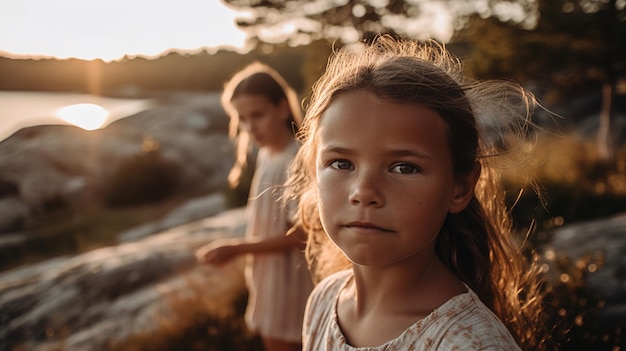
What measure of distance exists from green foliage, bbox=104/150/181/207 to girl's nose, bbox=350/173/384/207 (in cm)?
1352

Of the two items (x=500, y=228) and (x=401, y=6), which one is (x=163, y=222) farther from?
(x=500, y=228)

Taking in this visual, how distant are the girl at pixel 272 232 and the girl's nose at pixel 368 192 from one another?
159 cm

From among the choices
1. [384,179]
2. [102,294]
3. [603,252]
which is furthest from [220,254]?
[102,294]

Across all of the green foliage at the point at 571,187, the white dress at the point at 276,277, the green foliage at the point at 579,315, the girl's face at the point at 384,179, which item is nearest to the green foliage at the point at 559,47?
the green foliage at the point at 571,187

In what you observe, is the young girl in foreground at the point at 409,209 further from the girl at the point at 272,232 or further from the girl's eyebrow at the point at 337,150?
the girl at the point at 272,232

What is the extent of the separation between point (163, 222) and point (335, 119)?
34.7 feet

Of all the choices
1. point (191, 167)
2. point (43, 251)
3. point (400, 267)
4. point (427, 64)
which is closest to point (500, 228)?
point (400, 267)

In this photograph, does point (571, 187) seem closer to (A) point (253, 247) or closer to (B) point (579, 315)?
(B) point (579, 315)

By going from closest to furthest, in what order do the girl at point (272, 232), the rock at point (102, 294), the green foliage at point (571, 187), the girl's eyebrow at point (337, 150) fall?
the girl's eyebrow at point (337, 150) < the girl at point (272, 232) < the rock at point (102, 294) < the green foliage at point (571, 187)

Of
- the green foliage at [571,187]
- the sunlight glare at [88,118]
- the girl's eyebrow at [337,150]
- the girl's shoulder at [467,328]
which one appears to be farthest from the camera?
the sunlight glare at [88,118]

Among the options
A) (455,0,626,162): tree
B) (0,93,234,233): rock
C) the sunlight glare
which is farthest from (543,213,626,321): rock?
the sunlight glare

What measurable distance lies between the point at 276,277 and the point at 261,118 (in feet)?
2.81

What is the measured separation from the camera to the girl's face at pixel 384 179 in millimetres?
1212

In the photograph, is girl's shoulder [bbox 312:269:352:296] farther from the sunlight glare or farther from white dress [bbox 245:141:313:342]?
the sunlight glare
